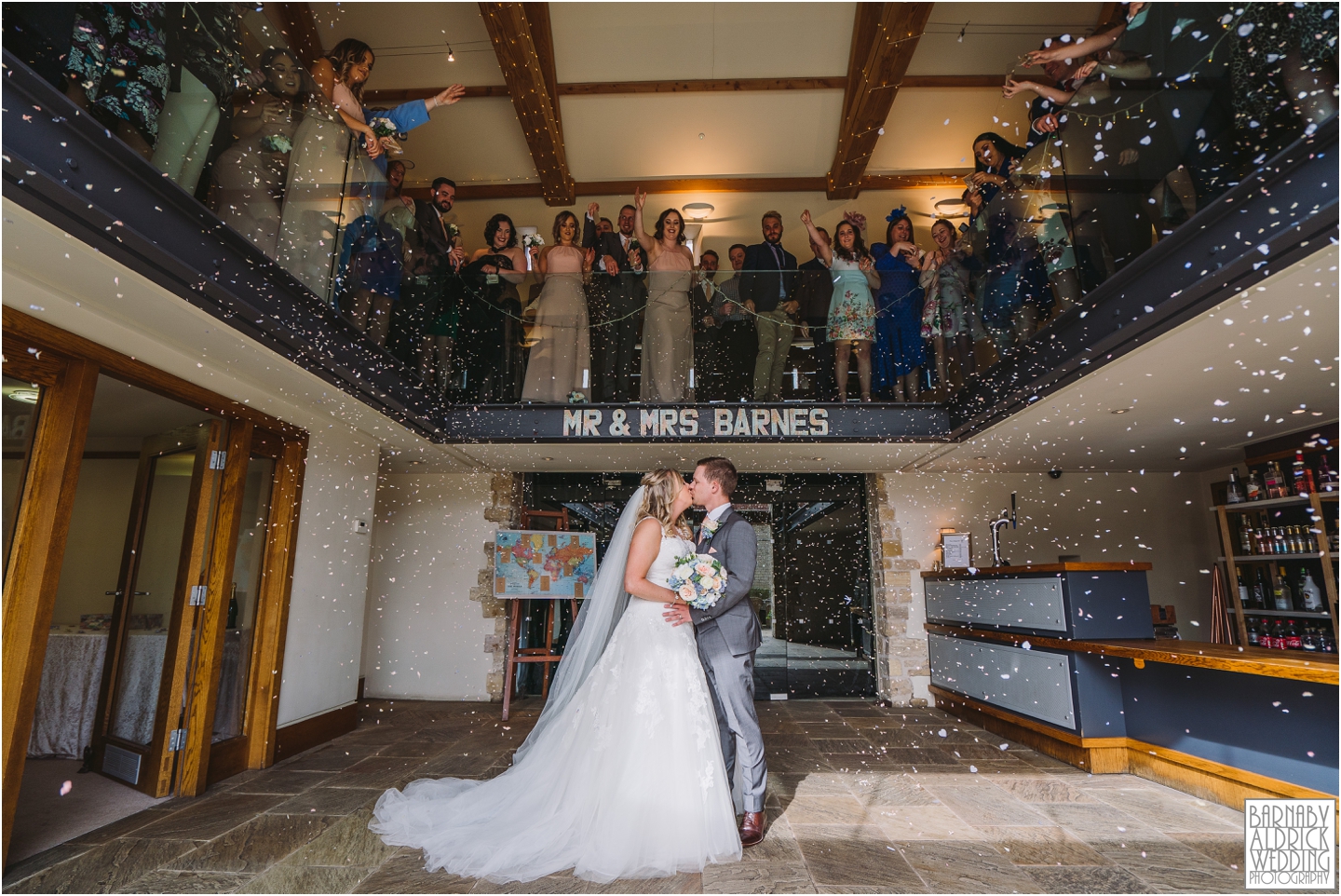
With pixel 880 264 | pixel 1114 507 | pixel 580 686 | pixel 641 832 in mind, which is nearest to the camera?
pixel 641 832

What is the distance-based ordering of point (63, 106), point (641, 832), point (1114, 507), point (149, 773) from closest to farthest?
point (63, 106)
point (641, 832)
point (149, 773)
point (1114, 507)

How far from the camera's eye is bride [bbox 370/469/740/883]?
2645mm

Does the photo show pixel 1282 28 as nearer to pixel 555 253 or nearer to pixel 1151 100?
pixel 1151 100

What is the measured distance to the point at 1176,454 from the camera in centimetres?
621

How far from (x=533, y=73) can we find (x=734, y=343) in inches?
113

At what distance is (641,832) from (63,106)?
10.8 feet

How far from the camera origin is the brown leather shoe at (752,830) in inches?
117

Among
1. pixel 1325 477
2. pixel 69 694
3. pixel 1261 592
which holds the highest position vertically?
pixel 1325 477

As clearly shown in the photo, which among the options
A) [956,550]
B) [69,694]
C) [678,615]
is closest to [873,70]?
[956,550]

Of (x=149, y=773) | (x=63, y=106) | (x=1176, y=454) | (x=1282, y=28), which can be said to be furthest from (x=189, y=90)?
(x=1176, y=454)

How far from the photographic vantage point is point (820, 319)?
5.64 m

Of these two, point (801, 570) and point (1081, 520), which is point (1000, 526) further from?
point (801, 570)

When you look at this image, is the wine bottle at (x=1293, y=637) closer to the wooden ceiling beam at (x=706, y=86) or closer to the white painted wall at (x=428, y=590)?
the wooden ceiling beam at (x=706, y=86)

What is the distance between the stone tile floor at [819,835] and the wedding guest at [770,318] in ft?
9.38
